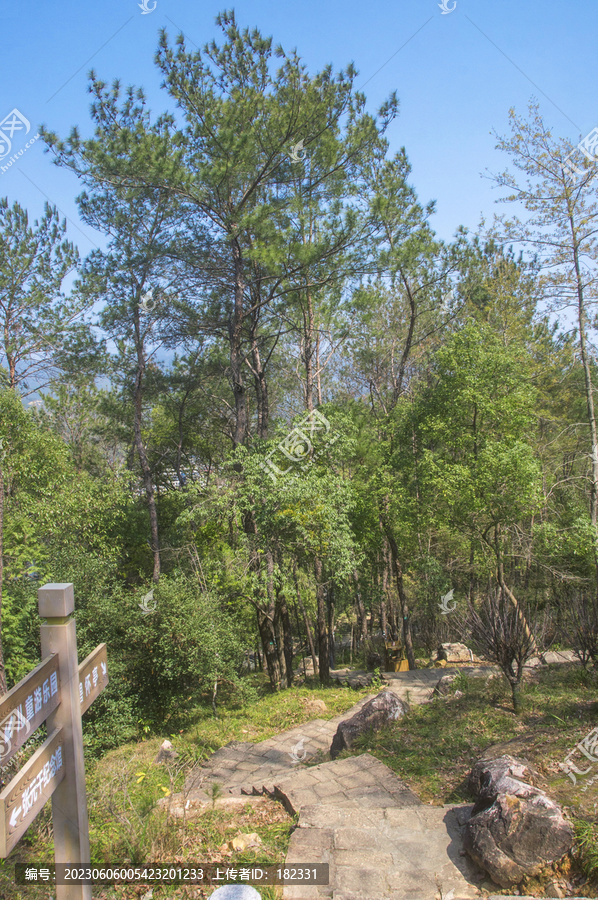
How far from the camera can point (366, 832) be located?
4.47m

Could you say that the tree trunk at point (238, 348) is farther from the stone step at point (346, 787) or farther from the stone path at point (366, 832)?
the stone step at point (346, 787)

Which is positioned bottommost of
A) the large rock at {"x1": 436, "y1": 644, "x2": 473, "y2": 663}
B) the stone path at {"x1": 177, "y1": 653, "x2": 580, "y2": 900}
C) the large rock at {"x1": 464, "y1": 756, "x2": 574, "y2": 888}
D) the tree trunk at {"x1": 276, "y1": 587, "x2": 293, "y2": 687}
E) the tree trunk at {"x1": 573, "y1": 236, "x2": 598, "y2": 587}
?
the large rock at {"x1": 436, "y1": 644, "x2": 473, "y2": 663}

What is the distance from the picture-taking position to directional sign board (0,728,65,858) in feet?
Answer: 6.55

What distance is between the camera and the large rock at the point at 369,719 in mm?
7324

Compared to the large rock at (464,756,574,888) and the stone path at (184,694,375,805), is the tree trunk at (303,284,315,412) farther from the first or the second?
the large rock at (464,756,574,888)

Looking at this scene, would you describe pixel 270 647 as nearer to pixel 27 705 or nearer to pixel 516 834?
pixel 516 834

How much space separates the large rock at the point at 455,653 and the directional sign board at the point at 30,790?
13.9 meters

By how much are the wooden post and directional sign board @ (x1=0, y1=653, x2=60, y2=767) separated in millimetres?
51

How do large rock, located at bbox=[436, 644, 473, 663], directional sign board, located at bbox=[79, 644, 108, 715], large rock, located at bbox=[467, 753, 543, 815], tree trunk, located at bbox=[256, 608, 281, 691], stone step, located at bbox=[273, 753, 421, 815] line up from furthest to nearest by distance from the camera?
1. large rock, located at bbox=[436, 644, 473, 663]
2. tree trunk, located at bbox=[256, 608, 281, 691]
3. stone step, located at bbox=[273, 753, 421, 815]
4. large rock, located at bbox=[467, 753, 543, 815]
5. directional sign board, located at bbox=[79, 644, 108, 715]

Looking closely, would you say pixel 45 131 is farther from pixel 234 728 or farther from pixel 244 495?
pixel 234 728

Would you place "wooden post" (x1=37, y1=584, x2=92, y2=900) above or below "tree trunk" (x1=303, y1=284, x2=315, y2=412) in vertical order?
below

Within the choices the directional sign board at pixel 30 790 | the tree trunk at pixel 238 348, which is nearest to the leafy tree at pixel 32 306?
the tree trunk at pixel 238 348

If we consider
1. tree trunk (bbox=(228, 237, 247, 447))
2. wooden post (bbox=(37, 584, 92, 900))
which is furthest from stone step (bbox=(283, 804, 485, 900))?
tree trunk (bbox=(228, 237, 247, 447))

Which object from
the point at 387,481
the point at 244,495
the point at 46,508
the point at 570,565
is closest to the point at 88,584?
the point at 46,508
